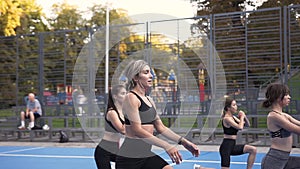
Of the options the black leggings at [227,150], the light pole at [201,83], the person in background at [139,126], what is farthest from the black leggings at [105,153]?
the light pole at [201,83]

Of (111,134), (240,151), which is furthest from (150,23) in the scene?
(111,134)

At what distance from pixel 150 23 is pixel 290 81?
601 centimetres

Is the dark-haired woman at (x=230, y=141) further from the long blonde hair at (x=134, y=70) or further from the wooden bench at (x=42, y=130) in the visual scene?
the wooden bench at (x=42, y=130)

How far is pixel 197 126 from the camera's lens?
17297mm

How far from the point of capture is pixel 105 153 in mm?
6691

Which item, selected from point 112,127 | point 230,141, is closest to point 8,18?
point 230,141

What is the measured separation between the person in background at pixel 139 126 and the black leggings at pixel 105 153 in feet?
5.23

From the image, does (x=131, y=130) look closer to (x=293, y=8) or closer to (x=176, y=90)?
(x=293, y=8)

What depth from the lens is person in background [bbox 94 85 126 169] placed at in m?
6.36

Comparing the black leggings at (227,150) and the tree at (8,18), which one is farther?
the tree at (8,18)

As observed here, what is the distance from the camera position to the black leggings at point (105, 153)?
667cm

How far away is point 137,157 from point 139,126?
426 mm

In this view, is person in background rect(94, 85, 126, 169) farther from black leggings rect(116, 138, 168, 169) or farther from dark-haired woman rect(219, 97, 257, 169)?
dark-haired woman rect(219, 97, 257, 169)

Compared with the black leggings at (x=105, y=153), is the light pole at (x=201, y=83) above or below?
above
